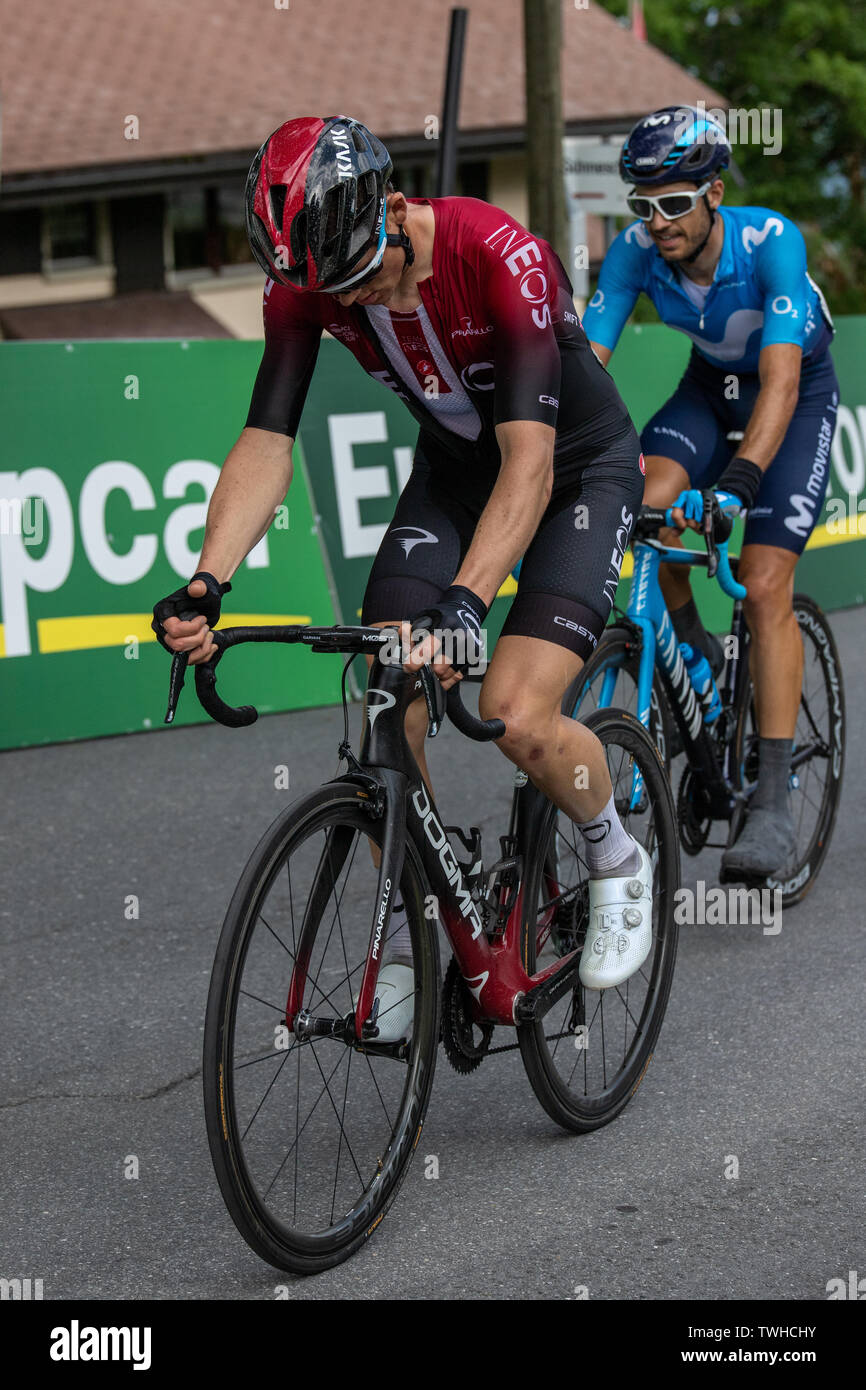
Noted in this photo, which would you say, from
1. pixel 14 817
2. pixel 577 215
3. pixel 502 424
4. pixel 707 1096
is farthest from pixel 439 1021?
pixel 577 215

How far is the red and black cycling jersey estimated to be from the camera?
3.39 metres

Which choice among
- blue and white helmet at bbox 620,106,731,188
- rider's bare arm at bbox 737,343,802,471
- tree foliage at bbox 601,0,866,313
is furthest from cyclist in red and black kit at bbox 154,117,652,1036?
tree foliage at bbox 601,0,866,313

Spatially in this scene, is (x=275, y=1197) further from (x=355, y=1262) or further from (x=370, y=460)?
(x=370, y=460)

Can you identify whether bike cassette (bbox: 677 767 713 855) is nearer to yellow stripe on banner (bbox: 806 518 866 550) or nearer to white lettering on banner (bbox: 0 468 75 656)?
white lettering on banner (bbox: 0 468 75 656)

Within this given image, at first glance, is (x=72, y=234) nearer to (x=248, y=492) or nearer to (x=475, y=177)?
(x=475, y=177)

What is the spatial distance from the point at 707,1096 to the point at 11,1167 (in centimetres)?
158

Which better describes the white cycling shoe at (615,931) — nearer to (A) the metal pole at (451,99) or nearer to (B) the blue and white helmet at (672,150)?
(B) the blue and white helmet at (672,150)

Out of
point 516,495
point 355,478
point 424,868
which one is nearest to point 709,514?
point 516,495

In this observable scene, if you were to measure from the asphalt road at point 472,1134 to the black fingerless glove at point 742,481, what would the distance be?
1339 millimetres

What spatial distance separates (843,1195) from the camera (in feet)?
11.6

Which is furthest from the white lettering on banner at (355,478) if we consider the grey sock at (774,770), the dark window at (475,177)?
the dark window at (475,177)

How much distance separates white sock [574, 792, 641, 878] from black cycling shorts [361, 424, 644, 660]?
0.38 m

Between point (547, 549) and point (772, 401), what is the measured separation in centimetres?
153

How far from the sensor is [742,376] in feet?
17.9
